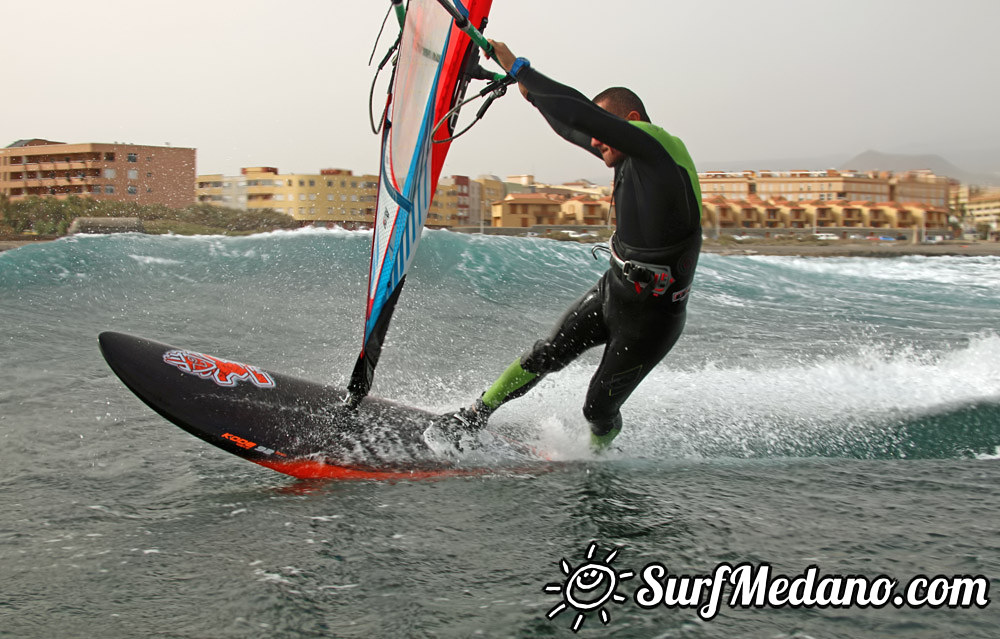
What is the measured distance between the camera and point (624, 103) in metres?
2.78

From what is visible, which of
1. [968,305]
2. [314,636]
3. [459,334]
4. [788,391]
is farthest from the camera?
[968,305]

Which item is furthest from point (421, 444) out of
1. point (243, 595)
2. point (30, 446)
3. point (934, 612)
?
point (934, 612)

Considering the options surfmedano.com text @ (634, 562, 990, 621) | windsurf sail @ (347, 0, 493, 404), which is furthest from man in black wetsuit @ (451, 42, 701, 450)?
surfmedano.com text @ (634, 562, 990, 621)

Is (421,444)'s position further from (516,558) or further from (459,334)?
(459,334)

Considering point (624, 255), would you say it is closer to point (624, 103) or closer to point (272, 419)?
point (624, 103)

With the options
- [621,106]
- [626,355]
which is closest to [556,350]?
[626,355]

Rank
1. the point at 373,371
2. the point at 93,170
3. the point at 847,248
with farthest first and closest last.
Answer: the point at 93,170 < the point at 847,248 < the point at 373,371

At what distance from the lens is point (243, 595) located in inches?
70.1

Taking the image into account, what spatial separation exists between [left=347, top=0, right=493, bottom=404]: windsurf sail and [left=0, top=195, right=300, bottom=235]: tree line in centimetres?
1175

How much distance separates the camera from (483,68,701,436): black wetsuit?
249 cm

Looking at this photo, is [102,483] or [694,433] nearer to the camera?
[102,483]

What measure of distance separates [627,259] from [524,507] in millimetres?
991

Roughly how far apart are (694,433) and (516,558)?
178 centimetres

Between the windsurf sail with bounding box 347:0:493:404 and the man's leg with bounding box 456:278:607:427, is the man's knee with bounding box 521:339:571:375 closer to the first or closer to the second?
the man's leg with bounding box 456:278:607:427
